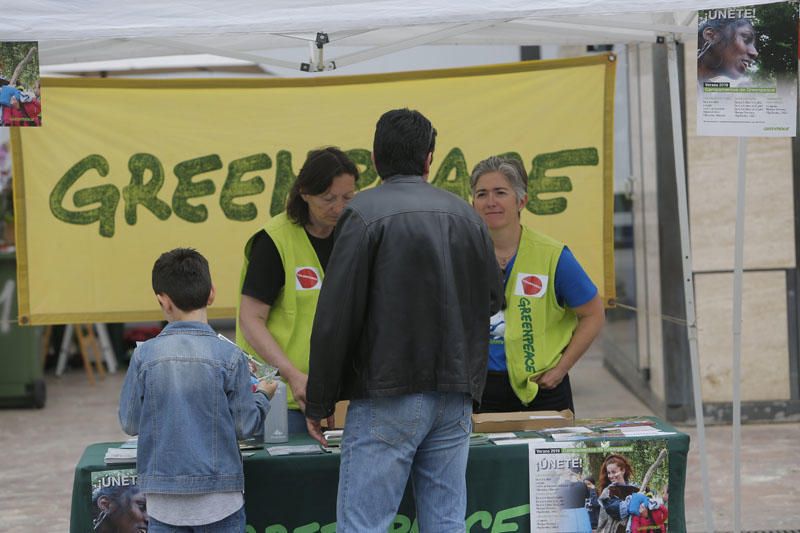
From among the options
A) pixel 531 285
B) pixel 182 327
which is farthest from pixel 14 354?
pixel 182 327

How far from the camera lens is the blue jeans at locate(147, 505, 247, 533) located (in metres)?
3.31

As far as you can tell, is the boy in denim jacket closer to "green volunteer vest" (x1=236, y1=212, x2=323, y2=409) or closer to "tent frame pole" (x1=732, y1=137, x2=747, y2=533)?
"green volunteer vest" (x1=236, y1=212, x2=323, y2=409)

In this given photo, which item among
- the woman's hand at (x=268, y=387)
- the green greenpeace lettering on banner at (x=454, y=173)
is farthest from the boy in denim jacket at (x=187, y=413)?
the green greenpeace lettering on banner at (x=454, y=173)

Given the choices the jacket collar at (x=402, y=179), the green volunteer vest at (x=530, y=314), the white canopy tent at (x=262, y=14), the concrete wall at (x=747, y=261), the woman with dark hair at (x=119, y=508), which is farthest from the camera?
the concrete wall at (x=747, y=261)

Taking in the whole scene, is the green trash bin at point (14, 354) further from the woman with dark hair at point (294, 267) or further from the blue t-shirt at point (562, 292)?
the blue t-shirt at point (562, 292)

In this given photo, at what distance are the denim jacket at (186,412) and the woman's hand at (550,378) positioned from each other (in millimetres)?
1249

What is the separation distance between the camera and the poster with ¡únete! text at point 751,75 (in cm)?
381

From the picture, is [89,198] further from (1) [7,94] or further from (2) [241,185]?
(1) [7,94]

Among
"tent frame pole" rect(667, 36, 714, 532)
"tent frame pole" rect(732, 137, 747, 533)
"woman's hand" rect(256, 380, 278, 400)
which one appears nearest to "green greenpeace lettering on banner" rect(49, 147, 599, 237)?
"tent frame pole" rect(667, 36, 714, 532)

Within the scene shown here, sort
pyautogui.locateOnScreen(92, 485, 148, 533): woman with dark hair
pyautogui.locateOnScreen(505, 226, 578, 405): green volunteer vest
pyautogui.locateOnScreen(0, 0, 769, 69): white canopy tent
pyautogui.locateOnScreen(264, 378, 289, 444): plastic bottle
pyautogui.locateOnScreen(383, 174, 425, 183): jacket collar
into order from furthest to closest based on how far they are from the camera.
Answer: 1. pyautogui.locateOnScreen(505, 226, 578, 405): green volunteer vest
2. pyautogui.locateOnScreen(264, 378, 289, 444): plastic bottle
3. pyautogui.locateOnScreen(92, 485, 148, 533): woman with dark hair
4. pyautogui.locateOnScreen(0, 0, 769, 69): white canopy tent
5. pyautogui.locateOnScreen(383, 174, 425, 183): jacket collar

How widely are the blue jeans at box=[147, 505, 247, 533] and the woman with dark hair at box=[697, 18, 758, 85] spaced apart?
212cm

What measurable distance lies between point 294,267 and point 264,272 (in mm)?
108

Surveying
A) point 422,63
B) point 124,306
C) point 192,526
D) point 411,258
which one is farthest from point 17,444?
point 411,258

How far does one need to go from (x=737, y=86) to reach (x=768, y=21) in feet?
0.77
